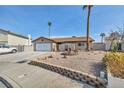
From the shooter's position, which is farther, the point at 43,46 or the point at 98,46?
the point at 98,46

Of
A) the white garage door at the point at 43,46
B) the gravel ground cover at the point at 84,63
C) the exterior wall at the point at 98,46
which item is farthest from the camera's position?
the exterior wall at the point at 98,46

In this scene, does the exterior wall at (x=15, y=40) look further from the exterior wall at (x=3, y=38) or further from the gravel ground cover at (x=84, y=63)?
the gravel ground cover at (x=84, y=63)

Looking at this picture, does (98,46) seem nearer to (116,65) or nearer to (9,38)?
(9,38)

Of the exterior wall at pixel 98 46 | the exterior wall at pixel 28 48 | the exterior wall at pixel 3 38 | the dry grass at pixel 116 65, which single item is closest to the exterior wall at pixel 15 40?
the exterior wall at pixel 3 38

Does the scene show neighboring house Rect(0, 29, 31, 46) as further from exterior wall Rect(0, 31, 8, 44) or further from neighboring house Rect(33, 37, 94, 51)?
neighboring house Rect(33, 37, 94, 51)

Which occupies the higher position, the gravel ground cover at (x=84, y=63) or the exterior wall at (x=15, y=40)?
the exterior wall at (x=15, y=40)

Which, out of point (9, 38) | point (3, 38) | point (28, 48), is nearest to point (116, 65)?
point (28, 48)

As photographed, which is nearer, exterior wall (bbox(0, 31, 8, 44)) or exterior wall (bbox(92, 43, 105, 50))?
exterior wall (bbox(0, 31, 8, 44))

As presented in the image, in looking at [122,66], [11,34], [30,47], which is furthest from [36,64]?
[11,34]

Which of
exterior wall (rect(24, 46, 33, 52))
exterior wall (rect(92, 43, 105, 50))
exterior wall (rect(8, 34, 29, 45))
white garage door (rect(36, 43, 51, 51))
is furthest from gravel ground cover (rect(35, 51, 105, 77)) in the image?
exterior wall (rect(92, 43, 105, 50))
